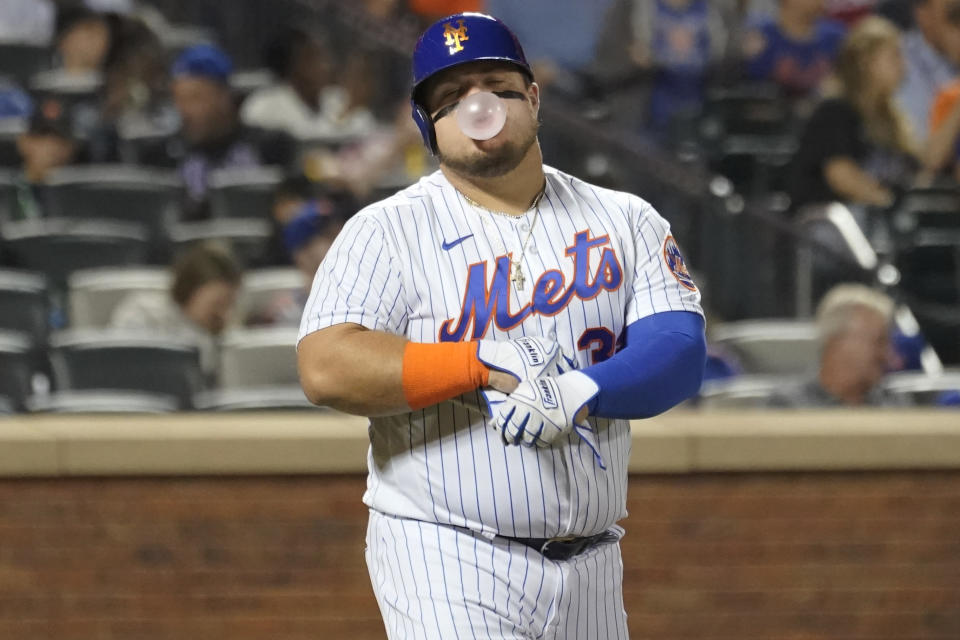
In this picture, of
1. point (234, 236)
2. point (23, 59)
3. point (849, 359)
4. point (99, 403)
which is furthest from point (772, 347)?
point (23, 59)

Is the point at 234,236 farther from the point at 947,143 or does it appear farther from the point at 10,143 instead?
the point at 947,143

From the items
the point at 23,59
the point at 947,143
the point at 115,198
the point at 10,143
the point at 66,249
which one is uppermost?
the point at 23,59

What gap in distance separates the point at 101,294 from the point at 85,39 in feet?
7.43

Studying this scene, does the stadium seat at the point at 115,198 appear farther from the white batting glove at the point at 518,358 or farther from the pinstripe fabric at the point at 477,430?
the white batting glove at the point at 518,358

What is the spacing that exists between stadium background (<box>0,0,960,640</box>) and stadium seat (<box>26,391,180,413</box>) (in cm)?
1

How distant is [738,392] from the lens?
4.78 m

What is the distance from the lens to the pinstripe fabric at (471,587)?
224 cm

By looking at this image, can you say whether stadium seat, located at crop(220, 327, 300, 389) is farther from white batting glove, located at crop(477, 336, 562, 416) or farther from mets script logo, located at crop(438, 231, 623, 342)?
white batting glove, located at crop(477, 336, 562, 416)

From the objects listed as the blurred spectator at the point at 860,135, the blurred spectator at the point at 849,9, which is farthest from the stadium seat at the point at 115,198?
the blurred spectator at the point at 849,9

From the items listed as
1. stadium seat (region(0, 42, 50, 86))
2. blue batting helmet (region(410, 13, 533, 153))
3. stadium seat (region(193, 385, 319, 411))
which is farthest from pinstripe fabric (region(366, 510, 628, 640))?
stadium seat (region(0, 42, 50, 86))

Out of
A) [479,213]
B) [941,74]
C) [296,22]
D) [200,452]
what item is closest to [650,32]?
[941,74]

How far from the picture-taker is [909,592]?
398 centimetres

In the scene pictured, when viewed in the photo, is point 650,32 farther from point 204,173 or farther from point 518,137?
point 518,137

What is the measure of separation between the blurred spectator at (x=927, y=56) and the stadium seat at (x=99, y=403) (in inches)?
156
